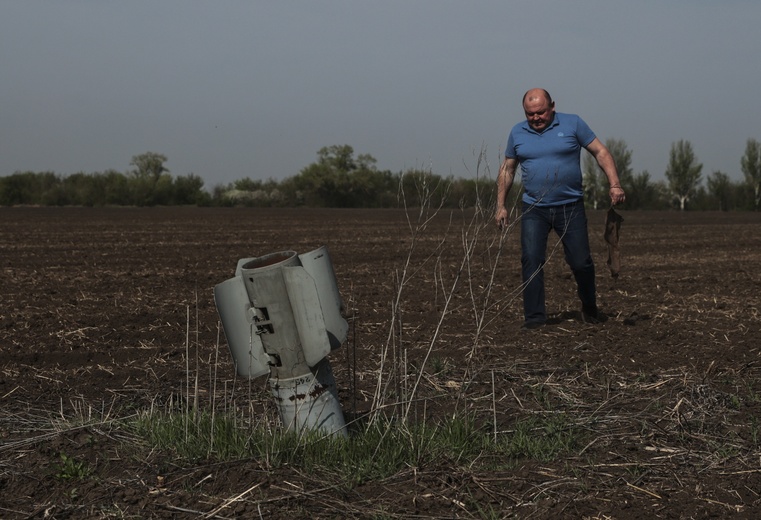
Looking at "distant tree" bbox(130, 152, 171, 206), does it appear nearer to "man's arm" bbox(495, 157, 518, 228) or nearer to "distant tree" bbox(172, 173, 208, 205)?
"distant tree" bbox(172, 173, 208, 205)

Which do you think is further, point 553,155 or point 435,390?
point 553,155

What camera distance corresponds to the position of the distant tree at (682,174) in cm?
7625

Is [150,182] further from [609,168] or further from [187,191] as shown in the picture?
[609,168]

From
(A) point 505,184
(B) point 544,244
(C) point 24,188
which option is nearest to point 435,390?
(B) point 544,244

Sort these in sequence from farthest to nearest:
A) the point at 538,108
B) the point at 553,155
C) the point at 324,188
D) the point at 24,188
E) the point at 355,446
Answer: the point at 324,188 < the point at 24,188 < the point at 553,155 < the point at 538,108 < the point at 355,446

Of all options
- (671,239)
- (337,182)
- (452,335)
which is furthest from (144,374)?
(337,182)

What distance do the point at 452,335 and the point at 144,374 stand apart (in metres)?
2.68

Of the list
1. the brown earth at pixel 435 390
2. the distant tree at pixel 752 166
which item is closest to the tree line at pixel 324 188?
the distant tree at pixel 752 166

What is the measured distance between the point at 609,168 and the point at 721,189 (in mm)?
63395

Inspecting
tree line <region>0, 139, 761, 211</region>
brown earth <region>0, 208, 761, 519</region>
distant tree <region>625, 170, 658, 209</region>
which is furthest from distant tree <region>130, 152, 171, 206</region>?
brown earth <region>0, 208, 761, 519</region>

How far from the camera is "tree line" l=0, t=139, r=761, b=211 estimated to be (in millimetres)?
62219

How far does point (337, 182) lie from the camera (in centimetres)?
8000

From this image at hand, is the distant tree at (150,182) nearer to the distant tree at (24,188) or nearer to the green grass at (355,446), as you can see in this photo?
the distant tree at (24,188)

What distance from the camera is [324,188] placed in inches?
3073
